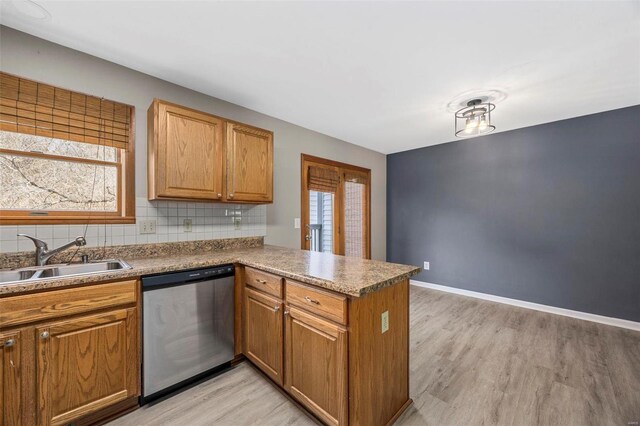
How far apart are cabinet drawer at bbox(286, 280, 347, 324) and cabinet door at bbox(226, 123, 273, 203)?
3.78 ft

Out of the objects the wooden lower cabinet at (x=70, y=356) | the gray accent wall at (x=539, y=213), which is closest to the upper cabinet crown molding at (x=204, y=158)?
the wooden lower cabinet at (x=70, y=356)

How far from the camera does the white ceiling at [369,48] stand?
150 centimetres

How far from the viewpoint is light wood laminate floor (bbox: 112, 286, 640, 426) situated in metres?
1.60

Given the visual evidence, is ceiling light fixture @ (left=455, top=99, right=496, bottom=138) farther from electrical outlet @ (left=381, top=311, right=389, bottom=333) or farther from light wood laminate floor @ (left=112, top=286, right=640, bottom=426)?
electrical outlet @ (left=381, top=311, right=389, bottom=333)

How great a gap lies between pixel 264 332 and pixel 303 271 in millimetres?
667

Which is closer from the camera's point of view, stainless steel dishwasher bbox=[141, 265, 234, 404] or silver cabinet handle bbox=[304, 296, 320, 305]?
silver cabinet handle bbox=[304, 296, 320, 305]

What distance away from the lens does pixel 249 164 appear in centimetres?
247

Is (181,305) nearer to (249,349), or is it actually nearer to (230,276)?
(230,276)

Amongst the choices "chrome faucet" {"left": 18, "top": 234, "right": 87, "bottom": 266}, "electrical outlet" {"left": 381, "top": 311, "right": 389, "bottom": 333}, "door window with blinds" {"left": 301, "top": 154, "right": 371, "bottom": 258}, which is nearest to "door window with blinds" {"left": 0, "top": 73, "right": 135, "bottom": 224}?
"chrome faucet" {"left": 18, "top": 234, "right": 87, "bottom": 266}

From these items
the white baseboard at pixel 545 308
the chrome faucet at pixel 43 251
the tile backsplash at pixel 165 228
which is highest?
the tile backsplash at pixel 165 228

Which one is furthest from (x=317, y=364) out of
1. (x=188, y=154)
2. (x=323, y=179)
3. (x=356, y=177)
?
(x=356, y=177)

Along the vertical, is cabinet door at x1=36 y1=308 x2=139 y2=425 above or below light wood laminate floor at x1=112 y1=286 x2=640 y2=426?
above

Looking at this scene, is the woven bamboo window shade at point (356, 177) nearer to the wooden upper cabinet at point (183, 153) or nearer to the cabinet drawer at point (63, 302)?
the wooden upper cabinet at point (183, 153)

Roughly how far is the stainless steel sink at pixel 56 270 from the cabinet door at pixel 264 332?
2.86 feet
